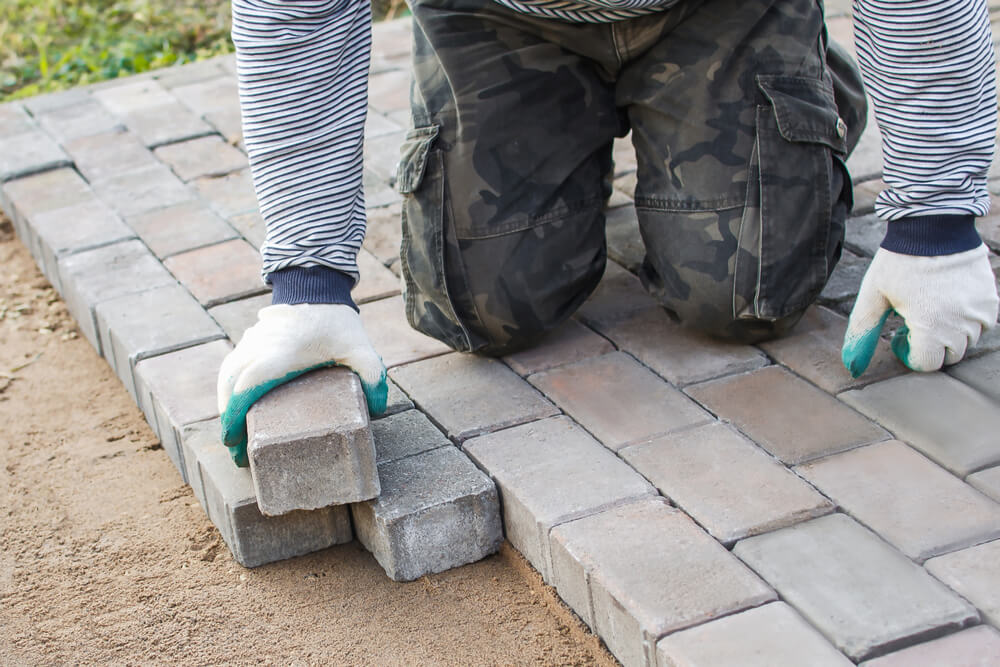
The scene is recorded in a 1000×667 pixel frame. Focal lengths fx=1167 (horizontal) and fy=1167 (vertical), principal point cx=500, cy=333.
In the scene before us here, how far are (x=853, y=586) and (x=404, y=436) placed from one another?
85 centimetres

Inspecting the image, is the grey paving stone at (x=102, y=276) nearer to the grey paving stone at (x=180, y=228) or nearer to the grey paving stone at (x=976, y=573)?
the grey paving stone at (x=180, y=228)

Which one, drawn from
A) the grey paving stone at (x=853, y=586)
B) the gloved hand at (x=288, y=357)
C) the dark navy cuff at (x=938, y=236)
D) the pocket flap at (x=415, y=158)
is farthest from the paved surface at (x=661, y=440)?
the pocket flap at (x=415, y=158)

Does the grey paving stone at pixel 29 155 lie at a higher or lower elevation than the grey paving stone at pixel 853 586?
higher

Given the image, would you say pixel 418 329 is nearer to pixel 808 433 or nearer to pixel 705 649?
pixel 808 433

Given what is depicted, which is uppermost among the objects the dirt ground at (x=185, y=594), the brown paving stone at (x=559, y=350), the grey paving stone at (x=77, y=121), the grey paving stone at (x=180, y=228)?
the grey paving stone at (x=77, y=121)

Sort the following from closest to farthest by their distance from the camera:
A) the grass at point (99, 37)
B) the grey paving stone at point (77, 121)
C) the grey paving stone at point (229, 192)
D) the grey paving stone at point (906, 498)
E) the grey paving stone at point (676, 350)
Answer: the grey paving stone at point (906, 498) → the grey paving stone at point (676, 350) → the grey paving stone at point (229, 192) → the grey paving stone at point (77, 121) → the grass at point (99, 37)

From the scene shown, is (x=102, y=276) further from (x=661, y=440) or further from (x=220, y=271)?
(x=661, y=440)

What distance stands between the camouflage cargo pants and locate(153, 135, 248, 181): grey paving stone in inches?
46.4

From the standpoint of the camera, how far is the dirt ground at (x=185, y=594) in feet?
6.07

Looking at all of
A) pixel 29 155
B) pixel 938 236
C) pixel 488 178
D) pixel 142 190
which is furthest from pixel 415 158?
pixel 29 155

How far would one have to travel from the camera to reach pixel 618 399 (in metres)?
A: 2.19

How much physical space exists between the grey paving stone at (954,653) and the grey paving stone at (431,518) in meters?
0.69

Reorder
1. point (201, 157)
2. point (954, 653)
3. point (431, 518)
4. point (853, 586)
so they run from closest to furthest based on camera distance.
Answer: point (954, 653), point (853, 586), point (431, 518), point (201, 157)

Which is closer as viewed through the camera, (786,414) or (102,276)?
(786,414)
